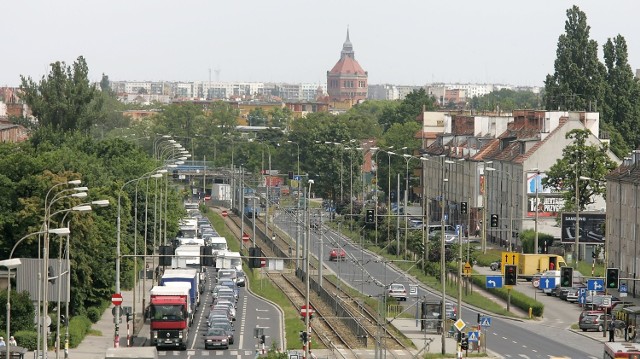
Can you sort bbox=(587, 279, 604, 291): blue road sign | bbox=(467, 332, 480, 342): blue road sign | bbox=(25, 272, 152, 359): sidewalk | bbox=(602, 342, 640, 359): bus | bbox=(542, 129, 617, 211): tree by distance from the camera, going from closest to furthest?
1. bbox=(602, 342, 640, 359): bus
2. bbox=(25, 272, 152, 359): sidewalk
3. bbox=(467, 332, 480, 342): blue road sign
4. bbox=(587, 279, 604, 291): blue road sign
5. bbox=(542, 129, 617, 211): tree

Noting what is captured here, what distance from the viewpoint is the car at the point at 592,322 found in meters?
87.0

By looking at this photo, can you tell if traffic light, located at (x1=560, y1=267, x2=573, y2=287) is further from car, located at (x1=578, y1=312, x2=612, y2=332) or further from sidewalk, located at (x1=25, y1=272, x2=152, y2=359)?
sidewalk, located at (x1=25, y1=272, x2=152, y2=359)

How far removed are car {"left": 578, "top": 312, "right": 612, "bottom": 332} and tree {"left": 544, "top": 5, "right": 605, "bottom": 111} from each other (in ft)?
232

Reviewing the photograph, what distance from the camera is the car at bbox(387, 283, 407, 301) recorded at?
96.5 m

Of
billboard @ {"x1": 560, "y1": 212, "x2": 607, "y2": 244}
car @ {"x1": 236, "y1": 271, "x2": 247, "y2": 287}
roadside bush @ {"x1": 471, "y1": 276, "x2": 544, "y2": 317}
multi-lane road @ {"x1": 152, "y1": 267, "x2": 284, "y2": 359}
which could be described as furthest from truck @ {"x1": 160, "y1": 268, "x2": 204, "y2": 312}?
billboard @ {"x1": 560, "y1": 212, "x2": 607, "y2": 244}

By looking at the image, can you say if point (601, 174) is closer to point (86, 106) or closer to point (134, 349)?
point (86, 106)

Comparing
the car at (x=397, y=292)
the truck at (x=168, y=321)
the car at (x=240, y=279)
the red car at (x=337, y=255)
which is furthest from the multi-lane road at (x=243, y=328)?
the red car at (x=337, y=255)

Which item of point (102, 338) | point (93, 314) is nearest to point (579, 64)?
point (93, 314)

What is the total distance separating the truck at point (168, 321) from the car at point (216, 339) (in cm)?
104

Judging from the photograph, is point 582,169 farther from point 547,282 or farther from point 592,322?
point 592,322

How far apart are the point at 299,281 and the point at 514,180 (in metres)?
28.6

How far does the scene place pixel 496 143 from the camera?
151125 mm

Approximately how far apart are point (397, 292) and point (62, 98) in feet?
186

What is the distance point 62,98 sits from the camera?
14525 centimetres
